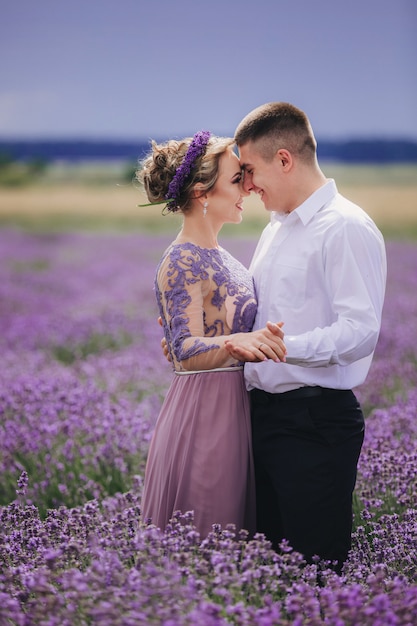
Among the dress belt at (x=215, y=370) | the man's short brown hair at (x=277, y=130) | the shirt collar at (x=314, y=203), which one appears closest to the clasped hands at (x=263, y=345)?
the dress belt at (x=215, y=370)

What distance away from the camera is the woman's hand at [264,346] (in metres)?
2.45

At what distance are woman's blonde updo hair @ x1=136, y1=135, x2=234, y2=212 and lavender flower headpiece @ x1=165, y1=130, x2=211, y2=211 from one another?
0.02m

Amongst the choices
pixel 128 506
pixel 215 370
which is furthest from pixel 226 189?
pixel 128 506

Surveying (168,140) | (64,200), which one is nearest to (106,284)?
(168,140)

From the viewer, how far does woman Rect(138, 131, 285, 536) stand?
276cm

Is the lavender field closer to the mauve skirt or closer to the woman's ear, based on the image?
the mauve skirt

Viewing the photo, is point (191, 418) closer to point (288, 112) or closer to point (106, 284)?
point (288, 112)

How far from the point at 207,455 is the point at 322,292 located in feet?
2.47

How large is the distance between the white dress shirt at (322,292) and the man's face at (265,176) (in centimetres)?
9

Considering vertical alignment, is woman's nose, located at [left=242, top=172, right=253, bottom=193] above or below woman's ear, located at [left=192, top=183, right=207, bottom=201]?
above

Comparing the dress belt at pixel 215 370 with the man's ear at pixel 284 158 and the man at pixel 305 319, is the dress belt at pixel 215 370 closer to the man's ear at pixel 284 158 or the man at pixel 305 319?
the man at pixel 305 319

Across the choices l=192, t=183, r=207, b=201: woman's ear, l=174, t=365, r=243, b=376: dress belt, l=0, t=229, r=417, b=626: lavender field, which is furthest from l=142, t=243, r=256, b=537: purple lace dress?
l=192, t=183, r=207, b=201: woman's ear

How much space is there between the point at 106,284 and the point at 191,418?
928 centimetres

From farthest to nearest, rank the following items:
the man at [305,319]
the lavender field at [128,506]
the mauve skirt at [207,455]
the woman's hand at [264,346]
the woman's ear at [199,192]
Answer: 1. the woman's ear at [199,192]
2. the mauve skirt at [207,455]
3. the man at [305,319]
4. the woman's hand at [264,346]
5. the lavender field at [128,506]
